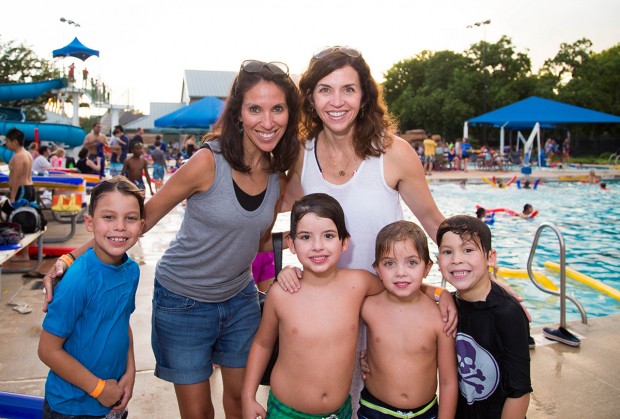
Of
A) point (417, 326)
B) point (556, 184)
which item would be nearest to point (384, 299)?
point (417, 326)

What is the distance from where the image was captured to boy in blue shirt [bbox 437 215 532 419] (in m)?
2.22

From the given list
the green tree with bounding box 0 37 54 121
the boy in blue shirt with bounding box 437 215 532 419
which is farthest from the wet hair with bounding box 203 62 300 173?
the green tree with bounding box 0 37 54 121

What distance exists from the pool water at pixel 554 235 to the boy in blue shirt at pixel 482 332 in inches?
186

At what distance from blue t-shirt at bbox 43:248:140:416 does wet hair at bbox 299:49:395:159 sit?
1241mm

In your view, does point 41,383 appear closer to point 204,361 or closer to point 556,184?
point 204,361

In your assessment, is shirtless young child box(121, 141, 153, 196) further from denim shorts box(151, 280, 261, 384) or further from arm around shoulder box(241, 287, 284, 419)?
arm around shoulder box(241, 287, 284, 419)

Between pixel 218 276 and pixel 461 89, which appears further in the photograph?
pixel 461 89

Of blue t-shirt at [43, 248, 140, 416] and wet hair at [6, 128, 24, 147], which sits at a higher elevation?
wet hair at [6, 128, 24, 147]

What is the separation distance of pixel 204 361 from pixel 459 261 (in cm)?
132

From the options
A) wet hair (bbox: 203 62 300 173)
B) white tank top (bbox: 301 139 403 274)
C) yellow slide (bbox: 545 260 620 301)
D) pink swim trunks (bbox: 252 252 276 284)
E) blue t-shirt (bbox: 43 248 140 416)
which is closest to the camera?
blue t-shirt (bbox: 43 248 140 416)

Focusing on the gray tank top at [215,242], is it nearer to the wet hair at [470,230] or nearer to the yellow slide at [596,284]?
the wet hair at [470,230]

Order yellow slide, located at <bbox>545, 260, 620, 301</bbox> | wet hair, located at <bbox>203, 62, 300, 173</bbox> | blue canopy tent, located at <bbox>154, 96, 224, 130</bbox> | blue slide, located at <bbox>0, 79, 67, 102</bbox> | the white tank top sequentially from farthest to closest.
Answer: blue slide, located at <bbox>0, 79, 67, 102</bbox> < blue canopy tent, located at <bbox>154, 96, 224, 130</bbox> < yellow slide, located at <bbox>545, 260, 620, 301</bbox> < the white tank top < wet hair, located at <bbox>203, 62, 300, 173</bbox>

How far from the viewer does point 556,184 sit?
21547 millimetres

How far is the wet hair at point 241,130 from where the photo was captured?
2447 mm
